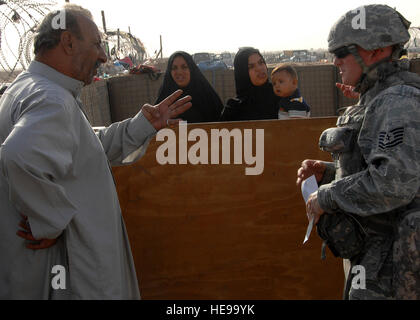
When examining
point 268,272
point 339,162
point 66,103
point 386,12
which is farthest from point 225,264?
point 386,12

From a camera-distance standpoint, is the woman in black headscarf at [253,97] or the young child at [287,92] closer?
the young child at [287,92]

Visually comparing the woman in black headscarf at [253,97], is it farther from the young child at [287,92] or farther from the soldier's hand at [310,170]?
the soldier's hand at [310,170]

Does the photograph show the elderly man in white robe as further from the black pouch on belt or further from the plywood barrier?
the black pouch on belt

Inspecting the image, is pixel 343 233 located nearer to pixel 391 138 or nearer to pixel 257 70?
pixel 391 138

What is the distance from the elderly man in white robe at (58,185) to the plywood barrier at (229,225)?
0.68 meters

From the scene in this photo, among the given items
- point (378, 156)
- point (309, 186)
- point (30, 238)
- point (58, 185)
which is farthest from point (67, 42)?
point (378, 156)

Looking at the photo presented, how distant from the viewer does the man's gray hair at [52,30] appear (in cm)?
195

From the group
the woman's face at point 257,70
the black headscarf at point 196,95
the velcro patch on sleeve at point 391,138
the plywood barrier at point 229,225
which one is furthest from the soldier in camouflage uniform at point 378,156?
the black headscarf at point 196,95

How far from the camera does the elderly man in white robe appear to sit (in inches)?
66.5

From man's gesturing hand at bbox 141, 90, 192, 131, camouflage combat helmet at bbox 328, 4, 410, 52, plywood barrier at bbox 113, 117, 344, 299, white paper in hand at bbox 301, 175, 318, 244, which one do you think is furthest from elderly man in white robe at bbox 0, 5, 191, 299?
camouflage combat helmet at bbox 328, 4, 410, 52

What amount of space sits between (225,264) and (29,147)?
5.17ft

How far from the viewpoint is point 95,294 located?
191 centimetres

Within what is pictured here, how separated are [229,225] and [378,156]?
1.35m
